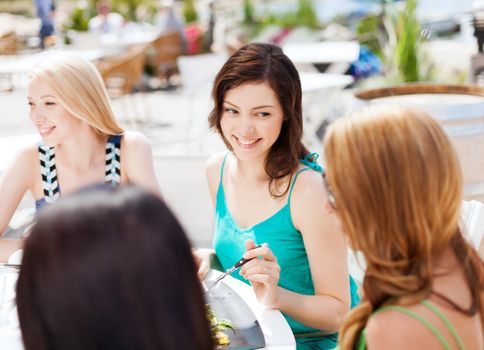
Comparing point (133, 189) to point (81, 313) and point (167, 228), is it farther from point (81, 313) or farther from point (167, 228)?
point (81, 313)

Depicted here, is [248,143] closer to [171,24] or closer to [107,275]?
[107,275]

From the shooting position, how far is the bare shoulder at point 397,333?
1.10 m

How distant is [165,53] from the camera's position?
30.9ft

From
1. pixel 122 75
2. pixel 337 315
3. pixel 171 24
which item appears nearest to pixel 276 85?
pixel 337 315

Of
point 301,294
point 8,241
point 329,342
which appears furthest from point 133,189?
point 8,241

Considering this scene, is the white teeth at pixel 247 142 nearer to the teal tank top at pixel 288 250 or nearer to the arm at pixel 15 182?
the teal tank top at pixel 288 250

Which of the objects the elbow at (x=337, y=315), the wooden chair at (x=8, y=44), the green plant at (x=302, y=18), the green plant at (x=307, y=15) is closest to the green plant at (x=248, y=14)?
the green plant at (x=302, y=18)

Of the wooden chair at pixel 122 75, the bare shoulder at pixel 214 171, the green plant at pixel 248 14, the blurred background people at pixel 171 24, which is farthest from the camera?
the green plant at pixel 248 14

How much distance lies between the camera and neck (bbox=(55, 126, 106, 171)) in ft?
7.95

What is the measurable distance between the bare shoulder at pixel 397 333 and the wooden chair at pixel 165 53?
855 centimetres

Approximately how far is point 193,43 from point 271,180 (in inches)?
352

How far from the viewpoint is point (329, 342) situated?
1887 millimetres

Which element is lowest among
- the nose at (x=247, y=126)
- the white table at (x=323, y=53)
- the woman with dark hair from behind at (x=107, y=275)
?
the white table at (x=323, y=53)

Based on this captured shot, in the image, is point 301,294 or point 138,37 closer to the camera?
point 301,294
